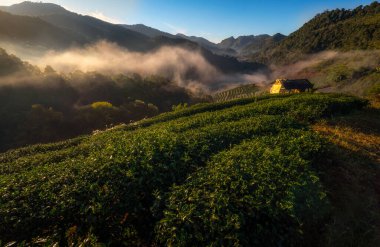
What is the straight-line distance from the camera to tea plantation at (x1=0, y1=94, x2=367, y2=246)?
24.9 feet

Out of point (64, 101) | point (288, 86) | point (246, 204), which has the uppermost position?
point (246, 204)

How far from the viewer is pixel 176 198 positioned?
870 cm

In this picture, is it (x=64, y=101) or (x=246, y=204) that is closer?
(x=246, y=204)

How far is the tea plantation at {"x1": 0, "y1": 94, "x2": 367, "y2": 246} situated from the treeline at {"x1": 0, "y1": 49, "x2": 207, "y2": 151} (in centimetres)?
4689

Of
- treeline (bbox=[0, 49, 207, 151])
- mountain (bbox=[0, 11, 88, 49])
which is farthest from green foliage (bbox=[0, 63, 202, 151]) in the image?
mountain (bbox=[0, 11, 88, 49])

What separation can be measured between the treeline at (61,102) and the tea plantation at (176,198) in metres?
46.9

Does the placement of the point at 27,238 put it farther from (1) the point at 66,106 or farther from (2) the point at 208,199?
(1) the point at 66,106

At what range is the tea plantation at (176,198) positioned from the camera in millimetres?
7582

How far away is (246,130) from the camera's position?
15125mm

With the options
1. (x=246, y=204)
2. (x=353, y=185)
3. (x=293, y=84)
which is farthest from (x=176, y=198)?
(x=293, y=84)

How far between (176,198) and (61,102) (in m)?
67.6

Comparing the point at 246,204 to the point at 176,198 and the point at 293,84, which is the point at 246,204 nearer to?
the point at 176,198

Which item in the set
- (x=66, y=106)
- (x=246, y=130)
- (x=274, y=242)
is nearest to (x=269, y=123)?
(x=246, y=130)

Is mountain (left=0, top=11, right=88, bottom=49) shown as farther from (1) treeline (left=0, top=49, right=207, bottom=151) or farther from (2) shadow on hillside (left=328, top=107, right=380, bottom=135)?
(2) shadow on hillside (left=328, top=107, right=380, bottom=135)
